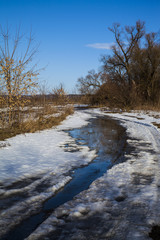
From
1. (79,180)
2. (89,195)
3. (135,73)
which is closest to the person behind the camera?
(89,195)

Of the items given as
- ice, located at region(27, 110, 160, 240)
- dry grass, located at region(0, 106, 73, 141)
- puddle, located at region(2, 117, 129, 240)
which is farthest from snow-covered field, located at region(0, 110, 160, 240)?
dry grass, located at region(0, 106, 73, 141)

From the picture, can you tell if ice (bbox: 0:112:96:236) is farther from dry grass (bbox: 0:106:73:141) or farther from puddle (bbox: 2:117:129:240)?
dry grass (bbox: 0:106:73:141)

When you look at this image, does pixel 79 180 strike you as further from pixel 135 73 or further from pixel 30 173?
pixel 135 73

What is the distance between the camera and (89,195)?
3.34 m

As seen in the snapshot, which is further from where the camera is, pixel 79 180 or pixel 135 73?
pixel 135 73

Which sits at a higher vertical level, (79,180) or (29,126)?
(29,126)

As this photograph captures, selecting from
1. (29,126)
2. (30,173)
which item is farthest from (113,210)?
(29,126)

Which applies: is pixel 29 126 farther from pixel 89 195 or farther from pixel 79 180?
pixel 89 195

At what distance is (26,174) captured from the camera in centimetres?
434

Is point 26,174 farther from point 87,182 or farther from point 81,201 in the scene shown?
point 81,201

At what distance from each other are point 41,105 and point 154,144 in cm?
721

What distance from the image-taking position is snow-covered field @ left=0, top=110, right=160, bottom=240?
2.38 metres

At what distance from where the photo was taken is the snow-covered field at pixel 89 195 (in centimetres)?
238

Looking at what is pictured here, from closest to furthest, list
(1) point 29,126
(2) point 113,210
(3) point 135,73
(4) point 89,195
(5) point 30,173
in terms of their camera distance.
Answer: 1. (2) point 113,210
2. (4) point 89,195
3. (5) point 30,173
4. (1) point 29,126
5. (3) point 135,73
